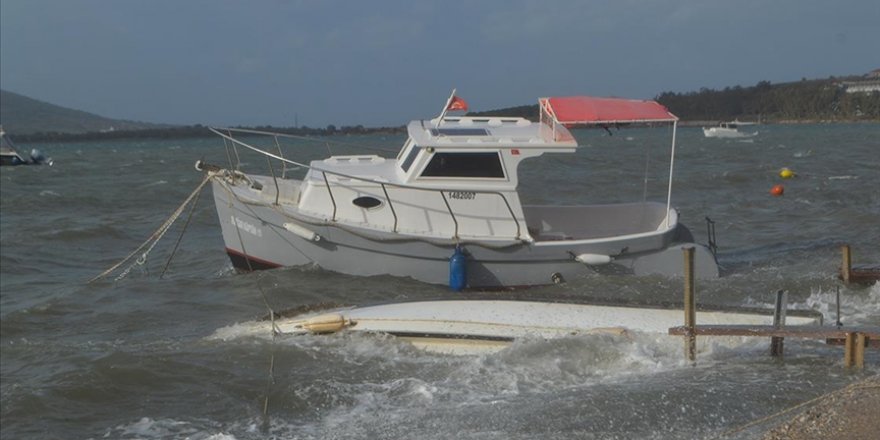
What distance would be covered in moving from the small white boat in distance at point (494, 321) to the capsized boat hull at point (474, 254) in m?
2.62

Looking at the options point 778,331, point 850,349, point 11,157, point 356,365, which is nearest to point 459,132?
point 356,365

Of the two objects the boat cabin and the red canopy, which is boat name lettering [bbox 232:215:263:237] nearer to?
the boat cabin

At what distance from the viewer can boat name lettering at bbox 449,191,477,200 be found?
1436 cm

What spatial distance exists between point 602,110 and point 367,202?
12.2ft

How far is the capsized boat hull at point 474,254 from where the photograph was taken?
14.4 metres

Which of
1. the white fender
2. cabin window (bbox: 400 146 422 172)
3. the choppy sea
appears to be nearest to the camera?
the choppy sea

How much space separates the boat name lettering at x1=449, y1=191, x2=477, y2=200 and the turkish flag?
1.72 m

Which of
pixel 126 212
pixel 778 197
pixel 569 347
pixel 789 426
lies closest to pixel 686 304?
pixel 569 347

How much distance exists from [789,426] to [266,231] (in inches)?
379

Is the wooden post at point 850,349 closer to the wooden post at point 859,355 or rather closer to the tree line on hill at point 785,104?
the wooden post at point 859,355

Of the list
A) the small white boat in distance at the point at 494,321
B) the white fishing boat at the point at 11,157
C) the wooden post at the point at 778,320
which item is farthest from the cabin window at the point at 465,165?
the white fishing boat at the point at 11,157

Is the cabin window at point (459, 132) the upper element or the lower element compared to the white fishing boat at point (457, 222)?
upper

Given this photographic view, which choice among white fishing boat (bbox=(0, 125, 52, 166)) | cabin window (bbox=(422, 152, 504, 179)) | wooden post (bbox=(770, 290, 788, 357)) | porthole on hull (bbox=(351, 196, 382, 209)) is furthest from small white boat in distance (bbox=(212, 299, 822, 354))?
white fishing boat (bbox=(0, 125, 52, 166))

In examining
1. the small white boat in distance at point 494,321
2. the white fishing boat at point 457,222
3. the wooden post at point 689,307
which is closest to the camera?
the wooden post at point 689,307
